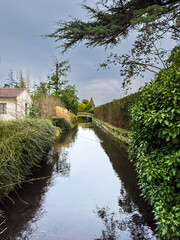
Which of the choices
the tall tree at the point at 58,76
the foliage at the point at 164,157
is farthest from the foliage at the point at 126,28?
the tall tree at the point at 58,76

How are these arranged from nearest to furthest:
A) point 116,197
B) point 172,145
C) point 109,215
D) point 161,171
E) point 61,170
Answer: point 161,171, point 172,145, point 109,215, point 116,197, point 61,170

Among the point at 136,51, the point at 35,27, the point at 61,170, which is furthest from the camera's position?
the point at 136,51

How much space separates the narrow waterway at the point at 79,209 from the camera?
2080 mm

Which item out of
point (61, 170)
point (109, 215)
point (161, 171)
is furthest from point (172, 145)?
point (61, 170)

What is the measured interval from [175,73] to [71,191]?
275 centimetres

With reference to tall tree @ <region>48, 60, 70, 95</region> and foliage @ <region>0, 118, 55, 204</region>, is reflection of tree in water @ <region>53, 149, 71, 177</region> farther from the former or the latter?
tall tree @ <region>48, 60, 70, 95</region>

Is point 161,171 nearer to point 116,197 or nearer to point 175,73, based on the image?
point 175,73

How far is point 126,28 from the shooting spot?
6.38 meters

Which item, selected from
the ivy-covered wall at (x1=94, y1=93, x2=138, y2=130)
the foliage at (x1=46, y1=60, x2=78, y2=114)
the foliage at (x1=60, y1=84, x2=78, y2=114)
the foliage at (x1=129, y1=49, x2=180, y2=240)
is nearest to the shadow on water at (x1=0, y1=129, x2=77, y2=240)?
the foliage at (x1=129, y1=49, x2=180, y2=240)

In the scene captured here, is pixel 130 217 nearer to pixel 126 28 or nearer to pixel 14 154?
pixel 14 154

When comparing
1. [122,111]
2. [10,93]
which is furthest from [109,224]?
[10,93]

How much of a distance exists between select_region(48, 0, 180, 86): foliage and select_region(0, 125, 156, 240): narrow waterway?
436cm

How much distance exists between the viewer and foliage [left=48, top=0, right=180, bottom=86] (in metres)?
5.34

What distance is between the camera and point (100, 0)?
587cm
